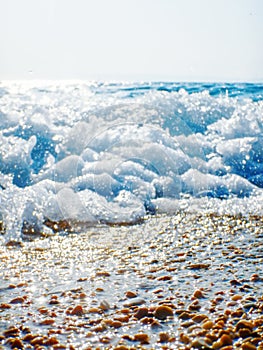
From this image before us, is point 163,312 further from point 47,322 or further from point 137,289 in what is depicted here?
point 47,322

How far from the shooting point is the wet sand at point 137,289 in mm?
2344

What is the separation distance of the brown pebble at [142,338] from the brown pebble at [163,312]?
0.21 m

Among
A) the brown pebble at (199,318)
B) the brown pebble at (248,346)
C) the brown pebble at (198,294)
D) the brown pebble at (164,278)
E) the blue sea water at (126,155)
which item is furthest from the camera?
the blue sea water at (126,155)

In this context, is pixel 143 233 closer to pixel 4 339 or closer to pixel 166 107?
pixel 4 339

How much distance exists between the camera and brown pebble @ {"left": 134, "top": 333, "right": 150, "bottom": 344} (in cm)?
232

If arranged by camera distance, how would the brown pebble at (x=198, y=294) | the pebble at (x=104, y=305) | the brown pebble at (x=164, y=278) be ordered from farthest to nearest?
the brown pebble at (x=164, y=278), the brown pebble at (x=198, y=294), the pebble at (x=104, y=305)

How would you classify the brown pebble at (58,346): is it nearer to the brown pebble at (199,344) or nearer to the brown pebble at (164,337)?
the brown pebble at (164,337)

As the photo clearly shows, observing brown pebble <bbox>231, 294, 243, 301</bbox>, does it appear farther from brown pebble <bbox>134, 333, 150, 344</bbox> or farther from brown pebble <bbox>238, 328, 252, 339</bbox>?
brown pebble <bbox>134, 333, 150, 344</bbox>

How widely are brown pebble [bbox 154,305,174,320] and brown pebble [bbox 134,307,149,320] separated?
2.3 inches

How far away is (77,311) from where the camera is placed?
2.65 m

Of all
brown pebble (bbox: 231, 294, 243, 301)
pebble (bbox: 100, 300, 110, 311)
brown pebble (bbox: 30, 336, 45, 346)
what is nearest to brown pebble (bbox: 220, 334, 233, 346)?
brown pebble (bbox: 231, 294, 243, 301)

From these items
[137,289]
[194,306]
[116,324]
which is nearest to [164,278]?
[137,289]

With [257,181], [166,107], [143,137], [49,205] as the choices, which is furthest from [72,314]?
[166,107]

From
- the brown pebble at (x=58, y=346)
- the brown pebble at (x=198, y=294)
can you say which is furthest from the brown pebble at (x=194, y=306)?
the brown pebble at (x=58, y=346)
